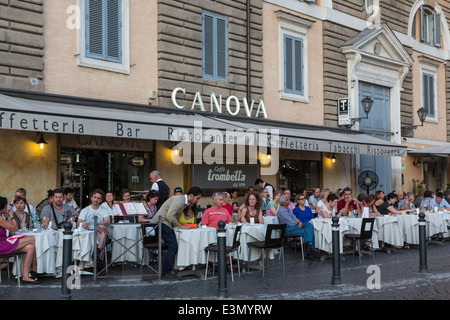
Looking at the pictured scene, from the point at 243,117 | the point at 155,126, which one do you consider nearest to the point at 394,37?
the point at 243,117

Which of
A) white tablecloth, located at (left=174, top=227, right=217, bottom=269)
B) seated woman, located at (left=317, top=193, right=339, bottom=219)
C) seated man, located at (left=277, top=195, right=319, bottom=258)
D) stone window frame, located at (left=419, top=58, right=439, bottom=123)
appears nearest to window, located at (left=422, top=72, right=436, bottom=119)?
stone window frame, located at (left=419, top=58, right=439, bottom=123)

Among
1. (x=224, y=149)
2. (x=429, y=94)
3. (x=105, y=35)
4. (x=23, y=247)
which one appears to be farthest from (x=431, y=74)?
(x=23, y=247)

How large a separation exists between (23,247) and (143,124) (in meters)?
3.30

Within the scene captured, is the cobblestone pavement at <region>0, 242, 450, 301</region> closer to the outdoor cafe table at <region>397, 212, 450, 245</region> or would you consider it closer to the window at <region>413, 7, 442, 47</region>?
the outdoor cafe table at <region>397, 212, 450, 245</region>

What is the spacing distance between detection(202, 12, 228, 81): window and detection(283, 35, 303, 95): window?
2462 millimetres

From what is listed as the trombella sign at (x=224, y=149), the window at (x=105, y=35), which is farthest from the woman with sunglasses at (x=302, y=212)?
the window at (x=105, y=35)

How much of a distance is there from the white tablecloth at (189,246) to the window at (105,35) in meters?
4.84

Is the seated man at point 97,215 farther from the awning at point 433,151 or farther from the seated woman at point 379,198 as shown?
the awning at point 433,151

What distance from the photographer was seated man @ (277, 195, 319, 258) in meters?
11.8

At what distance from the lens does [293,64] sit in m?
17.5

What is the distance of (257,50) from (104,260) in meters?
7.90

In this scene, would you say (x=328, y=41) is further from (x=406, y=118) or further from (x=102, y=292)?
(x=102, y=292)

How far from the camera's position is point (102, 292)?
823cm

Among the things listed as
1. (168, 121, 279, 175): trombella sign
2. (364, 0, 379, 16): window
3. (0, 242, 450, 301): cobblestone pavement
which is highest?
(364, 0, 379, 16): window
